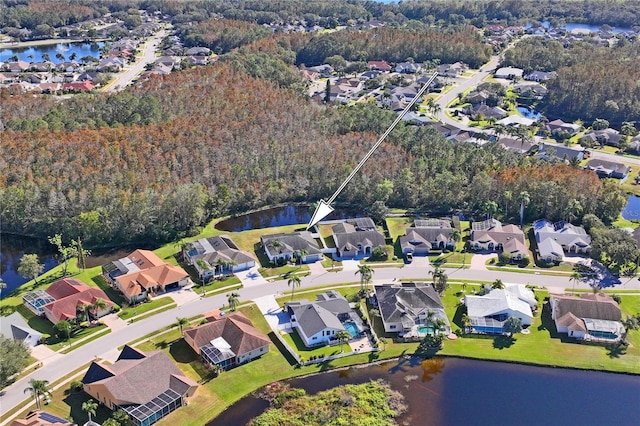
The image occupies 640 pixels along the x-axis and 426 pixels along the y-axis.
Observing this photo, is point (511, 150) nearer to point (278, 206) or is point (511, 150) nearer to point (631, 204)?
point (631, 204)

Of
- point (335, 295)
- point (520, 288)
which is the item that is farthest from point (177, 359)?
point (520, 288)

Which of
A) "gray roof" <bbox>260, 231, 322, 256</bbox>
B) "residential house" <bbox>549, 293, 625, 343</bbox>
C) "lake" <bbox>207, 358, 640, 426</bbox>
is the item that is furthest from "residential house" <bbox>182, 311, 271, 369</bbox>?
"residential house" <bbox>549, 293, 625, 343</bbox>

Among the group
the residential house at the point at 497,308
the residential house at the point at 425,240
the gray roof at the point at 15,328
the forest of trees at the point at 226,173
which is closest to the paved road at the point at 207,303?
the residential house at the point at 425,240

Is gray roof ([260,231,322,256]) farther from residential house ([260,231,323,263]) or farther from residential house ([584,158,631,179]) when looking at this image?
residential house ([584,158,631,179])

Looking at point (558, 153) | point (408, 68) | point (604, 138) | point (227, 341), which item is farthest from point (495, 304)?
point (408, 68)

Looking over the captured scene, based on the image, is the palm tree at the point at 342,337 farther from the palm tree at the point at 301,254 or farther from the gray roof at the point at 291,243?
the gray roof at the point at 291,243

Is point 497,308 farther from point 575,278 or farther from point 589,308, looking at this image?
point 575,278
